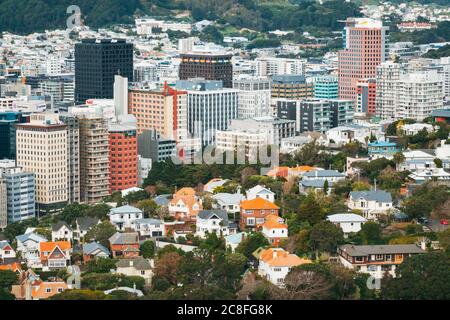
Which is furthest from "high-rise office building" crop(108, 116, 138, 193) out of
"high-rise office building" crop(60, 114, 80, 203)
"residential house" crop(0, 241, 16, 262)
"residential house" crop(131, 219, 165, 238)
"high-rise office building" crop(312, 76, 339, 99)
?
"high-rise office building" crop(312, 76, 339, 99)

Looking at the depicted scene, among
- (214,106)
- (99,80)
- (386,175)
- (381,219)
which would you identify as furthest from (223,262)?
(99,80)

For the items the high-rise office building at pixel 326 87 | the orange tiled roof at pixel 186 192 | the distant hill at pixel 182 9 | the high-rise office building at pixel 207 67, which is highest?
the distant hill at pixel 182 9

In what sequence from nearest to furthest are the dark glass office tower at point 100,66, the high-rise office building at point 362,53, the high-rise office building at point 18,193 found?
the high-rise office building at point 18,193
the dark glass office tower at point 100,66
the high-rise office building at point 362,53

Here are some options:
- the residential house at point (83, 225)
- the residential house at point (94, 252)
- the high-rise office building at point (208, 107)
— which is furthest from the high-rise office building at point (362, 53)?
the residential house at point (94, 252)

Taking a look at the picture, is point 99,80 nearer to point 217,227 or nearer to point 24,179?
point 24,179

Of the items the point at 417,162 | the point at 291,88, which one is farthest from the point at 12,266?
the point at 291,88

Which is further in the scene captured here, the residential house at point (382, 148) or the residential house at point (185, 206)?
the residential house at point (382, 148)

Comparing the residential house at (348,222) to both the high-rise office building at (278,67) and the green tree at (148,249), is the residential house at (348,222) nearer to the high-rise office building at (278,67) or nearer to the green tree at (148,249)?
the green tree at (148,249)

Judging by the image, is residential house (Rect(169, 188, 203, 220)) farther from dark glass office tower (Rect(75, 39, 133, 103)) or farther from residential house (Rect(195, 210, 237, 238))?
dark glass office tower (Rect(75, 39, 133, 103))
